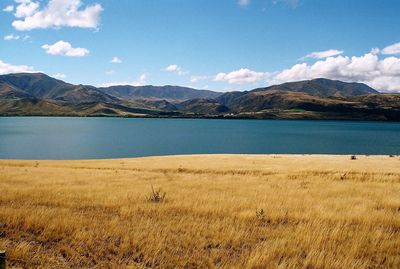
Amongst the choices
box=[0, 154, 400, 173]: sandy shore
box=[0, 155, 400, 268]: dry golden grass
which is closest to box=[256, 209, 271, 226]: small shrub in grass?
box=[0, 155, 400, 268]: dry golden grass

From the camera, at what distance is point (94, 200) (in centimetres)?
1598

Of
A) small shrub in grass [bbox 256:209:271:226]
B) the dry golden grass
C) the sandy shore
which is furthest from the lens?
the sandy shore

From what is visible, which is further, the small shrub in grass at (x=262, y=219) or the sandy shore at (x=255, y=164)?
the sandy shore at (x=255, y=164)

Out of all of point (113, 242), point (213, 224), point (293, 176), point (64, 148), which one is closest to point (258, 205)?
point (213, 224)

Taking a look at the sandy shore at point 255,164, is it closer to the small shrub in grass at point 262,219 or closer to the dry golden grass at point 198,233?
the dry golden grass at point 198,233

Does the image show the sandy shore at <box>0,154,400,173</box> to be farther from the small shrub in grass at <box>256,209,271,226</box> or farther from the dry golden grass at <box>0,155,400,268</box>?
the small shrub in grass at <box>256,209,271,226</box>

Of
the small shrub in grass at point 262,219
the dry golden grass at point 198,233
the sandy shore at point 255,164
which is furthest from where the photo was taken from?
the sandy shore at point 255,164

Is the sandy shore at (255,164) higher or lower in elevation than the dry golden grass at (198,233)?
lower

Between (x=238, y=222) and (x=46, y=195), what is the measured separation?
10518 mm

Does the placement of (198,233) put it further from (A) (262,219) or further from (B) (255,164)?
(B) (255,164)

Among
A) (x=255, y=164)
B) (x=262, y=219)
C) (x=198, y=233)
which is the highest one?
(x=198, y=233)

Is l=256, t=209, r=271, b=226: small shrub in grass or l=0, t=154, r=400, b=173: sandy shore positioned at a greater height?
l=256, t=209, r=271, b=226: small shrub in grass

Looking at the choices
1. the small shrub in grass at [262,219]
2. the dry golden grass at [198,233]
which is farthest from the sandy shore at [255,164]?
the small shrub in grass at [262,219]

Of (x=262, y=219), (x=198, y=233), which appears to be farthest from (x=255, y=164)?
(x=198, y=233)
